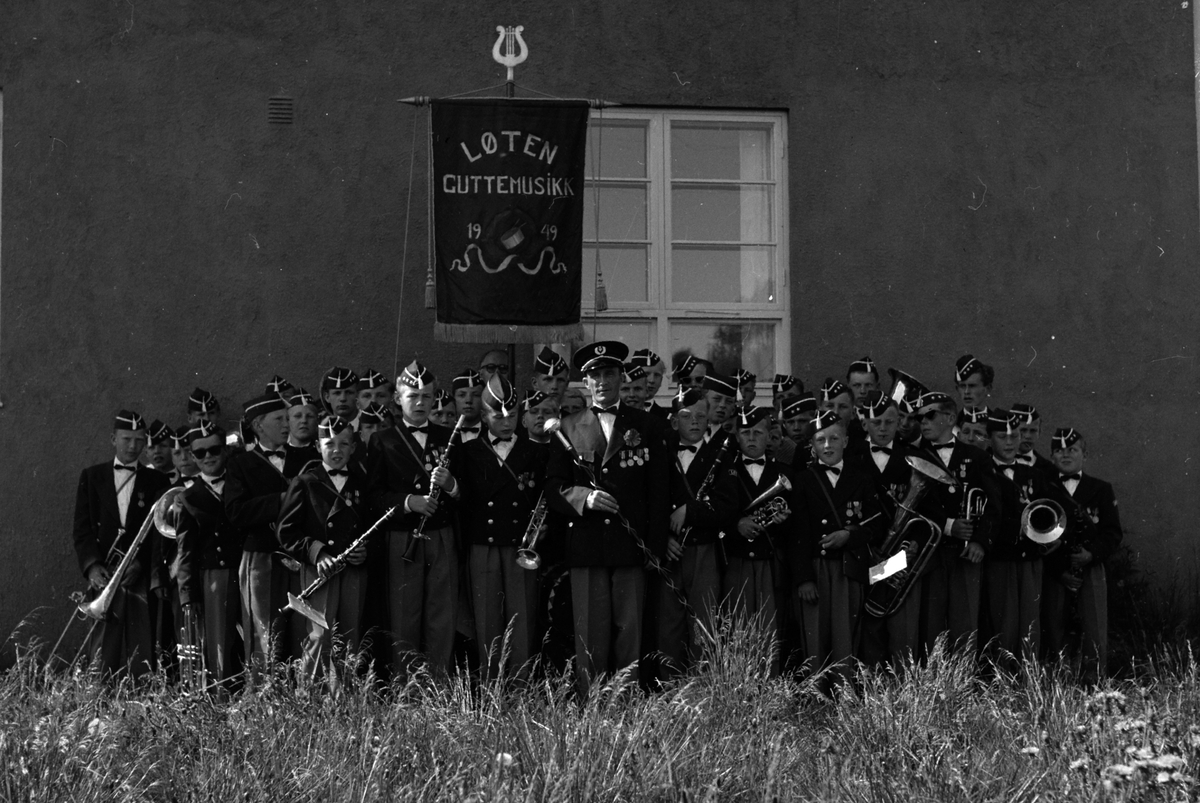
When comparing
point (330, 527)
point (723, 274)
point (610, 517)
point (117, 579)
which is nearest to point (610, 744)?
point (610, 517)

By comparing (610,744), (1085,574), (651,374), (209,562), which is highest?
(651,374)

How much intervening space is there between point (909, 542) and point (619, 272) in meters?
2.99

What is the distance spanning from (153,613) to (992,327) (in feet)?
18.8

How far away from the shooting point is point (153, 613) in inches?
340

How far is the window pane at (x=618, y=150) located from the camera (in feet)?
33.0

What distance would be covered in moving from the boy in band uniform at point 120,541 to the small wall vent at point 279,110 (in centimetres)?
225

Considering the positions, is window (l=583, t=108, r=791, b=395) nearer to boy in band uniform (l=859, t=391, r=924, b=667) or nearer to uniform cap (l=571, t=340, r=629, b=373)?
boy in band uniform (l=859, t=391, r=924, b=667)

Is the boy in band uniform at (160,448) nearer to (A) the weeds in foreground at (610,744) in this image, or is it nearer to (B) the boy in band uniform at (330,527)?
(B) the boy in band uniform at (330,527)

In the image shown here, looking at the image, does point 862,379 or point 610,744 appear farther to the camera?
point 862,379

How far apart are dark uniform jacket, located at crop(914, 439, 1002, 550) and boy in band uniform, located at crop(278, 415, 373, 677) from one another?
3.06 metres

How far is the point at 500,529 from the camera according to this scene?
7.91 m

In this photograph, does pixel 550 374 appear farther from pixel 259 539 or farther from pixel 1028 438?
pixel 1028 438

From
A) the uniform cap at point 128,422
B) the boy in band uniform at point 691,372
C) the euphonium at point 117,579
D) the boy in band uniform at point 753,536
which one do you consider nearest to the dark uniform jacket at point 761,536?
the boy in band uniform at point 753,536

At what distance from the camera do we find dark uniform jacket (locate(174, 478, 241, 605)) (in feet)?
26.1
